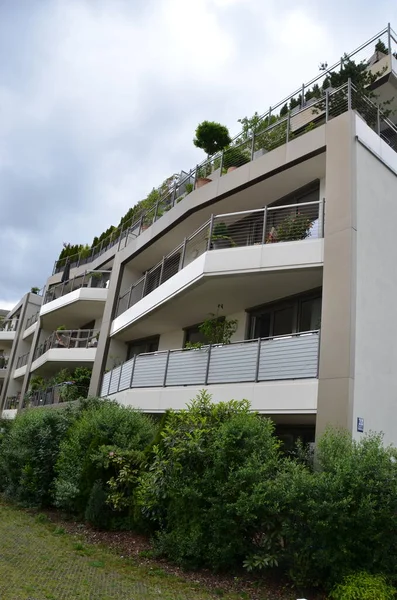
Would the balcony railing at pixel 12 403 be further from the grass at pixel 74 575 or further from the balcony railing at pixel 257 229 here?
the grass at pixel 74 575

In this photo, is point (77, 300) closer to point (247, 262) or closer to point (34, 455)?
point (34, 455)

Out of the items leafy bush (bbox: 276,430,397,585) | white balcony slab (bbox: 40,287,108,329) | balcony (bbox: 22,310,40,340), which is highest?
balcony (bbox: 22,310,40,340)

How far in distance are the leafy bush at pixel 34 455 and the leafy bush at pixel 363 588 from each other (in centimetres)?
796

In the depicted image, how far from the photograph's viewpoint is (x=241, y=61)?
35.5ft

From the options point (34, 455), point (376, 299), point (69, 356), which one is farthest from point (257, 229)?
point (69, 356)

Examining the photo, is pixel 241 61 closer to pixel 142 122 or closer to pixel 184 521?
pixel 142 122

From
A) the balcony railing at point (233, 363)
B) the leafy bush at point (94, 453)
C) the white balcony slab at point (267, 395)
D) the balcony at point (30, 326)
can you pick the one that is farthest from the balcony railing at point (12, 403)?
the leafy bush at point (94, 453)

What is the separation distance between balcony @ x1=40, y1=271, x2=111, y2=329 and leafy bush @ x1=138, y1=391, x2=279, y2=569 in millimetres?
17299

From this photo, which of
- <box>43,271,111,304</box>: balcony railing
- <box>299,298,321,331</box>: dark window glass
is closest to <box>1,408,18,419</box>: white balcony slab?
<box>43,271,111,304</box>: balcony railing

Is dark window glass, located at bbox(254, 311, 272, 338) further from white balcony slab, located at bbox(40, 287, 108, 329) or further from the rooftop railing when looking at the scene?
white balcony slab, located at bbox(40, 287, 108, 329)

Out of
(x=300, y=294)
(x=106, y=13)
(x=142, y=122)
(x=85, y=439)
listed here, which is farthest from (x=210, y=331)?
(x=106, y=13)

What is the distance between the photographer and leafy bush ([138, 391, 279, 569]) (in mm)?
7371

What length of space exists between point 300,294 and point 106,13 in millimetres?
7882

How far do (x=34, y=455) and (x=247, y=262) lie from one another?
24.4 feet
